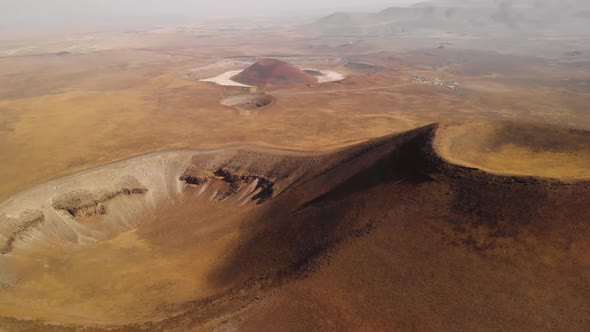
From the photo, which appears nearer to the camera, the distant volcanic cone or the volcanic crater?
the volcanic crater

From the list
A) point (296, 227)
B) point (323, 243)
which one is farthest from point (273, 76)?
point (323, 243)

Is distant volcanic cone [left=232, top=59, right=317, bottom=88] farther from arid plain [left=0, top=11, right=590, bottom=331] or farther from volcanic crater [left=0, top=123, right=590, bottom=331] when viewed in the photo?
volcanic crater [left=0, top=123, right=590, bottom=331]

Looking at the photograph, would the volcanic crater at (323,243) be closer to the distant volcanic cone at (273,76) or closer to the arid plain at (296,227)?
the arid plain at (296,227)

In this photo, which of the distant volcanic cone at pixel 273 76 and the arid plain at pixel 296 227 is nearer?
the arid plain at pixel 296 227

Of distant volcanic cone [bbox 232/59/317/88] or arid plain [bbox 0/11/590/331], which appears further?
distant volcanic cone [bbox 232/59/317/88]

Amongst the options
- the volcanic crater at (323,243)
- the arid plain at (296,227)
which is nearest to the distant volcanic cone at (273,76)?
the arid plain at (296,227)

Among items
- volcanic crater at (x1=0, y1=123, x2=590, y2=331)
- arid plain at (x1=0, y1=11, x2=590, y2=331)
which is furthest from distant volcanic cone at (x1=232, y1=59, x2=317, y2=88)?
volcanic crater at (x1=0, y1=123, x2=590, y2=331)

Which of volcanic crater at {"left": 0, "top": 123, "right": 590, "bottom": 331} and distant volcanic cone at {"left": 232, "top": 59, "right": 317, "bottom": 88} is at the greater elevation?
distant volcanic cone at {"left": 232, "top": 59, "right": 317, "bottom": 88}

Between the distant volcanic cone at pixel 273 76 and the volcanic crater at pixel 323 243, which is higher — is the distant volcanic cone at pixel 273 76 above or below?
above

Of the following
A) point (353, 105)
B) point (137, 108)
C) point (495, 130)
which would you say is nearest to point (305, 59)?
point (353, 105)
